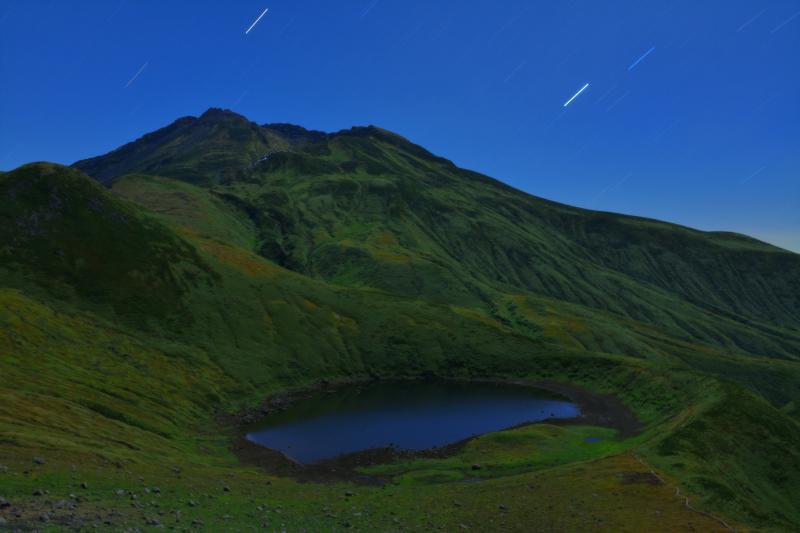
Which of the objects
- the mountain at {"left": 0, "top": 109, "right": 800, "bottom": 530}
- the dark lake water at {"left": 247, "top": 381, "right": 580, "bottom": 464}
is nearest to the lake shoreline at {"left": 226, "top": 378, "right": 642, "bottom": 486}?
the dark lake water at {"left": 247, "top": 381, "right": 580, "bottom": 464}

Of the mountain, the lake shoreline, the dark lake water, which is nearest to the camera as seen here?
the mountain

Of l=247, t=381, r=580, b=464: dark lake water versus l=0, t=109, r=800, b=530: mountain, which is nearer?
l=0, t=109, r=800, b=530: mountain

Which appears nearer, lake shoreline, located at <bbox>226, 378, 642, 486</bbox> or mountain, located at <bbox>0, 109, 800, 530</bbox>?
mountain, located at <bbox>0, 109, 800, 530</bbox>

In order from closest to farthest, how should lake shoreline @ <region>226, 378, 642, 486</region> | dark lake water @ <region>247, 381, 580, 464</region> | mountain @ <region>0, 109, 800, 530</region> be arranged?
mountain @ <region>0, 109, 800, 530</region> < lake shoreline @ <region>226, 378, 642, 486</region> < dark lake water @ <region>247, 381, 580, 464</region>

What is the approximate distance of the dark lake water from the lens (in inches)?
3209

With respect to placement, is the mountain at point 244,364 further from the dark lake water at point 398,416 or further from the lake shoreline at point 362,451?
the dark lake water at point 398,416

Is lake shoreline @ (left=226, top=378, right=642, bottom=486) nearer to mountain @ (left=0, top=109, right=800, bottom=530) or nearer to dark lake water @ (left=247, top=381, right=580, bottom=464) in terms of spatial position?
dark lake water @ (left=247, top=381, right=580, bottom=464)

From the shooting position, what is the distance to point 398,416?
326 ft

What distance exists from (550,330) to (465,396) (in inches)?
3133

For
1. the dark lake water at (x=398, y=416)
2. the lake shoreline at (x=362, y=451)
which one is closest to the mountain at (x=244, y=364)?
the lake shoreline at (x=362, y=451)

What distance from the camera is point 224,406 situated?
93.3 meters

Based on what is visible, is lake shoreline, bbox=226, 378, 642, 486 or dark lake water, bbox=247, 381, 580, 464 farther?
dark lake water, bbox=247, 381, 580, 464

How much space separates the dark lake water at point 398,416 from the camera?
267 feet

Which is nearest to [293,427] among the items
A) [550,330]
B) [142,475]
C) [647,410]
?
[142,475]
